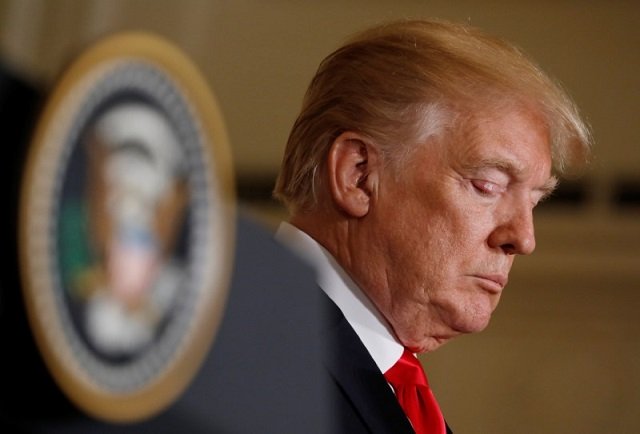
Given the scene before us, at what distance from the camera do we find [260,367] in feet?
Result: 1.94

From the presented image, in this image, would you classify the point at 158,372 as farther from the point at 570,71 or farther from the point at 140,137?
the point at 570,71

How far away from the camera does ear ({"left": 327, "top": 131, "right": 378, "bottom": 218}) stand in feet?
3.21

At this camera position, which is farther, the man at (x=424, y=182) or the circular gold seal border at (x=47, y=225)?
the man at (x=424, y=182)

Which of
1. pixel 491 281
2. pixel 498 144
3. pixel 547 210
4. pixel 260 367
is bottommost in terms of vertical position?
pixel 260 367

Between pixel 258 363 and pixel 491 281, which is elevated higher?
pixel 491 281

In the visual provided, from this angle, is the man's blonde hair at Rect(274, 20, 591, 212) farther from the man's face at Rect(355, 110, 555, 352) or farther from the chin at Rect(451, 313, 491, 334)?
the chin at Rect(451, 313, 491, 334)

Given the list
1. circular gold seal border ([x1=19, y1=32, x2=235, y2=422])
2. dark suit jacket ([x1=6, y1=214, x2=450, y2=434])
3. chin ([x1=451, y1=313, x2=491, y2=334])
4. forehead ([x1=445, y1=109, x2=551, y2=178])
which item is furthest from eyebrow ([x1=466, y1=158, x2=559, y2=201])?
circular gold seal border ([x1=19, y1=32, x2=235, y2=422])

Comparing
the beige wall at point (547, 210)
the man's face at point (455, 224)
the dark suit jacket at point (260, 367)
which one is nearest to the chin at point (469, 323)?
the man's face at point (455, 224)

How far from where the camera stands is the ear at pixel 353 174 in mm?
978

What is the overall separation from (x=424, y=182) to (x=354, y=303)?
0.38 ft

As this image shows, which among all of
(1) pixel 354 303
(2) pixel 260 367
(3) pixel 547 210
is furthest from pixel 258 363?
(3) pixel 547 210

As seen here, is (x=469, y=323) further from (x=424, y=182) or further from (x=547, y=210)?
(x=547, y=210)

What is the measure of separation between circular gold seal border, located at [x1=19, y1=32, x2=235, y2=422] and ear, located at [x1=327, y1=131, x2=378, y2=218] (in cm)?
42

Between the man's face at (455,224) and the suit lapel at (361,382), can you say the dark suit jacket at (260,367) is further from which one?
the man's face at (455,224)
